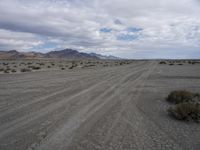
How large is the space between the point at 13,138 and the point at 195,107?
20.3 feet

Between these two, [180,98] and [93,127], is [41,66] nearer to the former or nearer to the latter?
[180,98]

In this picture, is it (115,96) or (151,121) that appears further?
(115,96)

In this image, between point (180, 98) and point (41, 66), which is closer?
point (180, 98)

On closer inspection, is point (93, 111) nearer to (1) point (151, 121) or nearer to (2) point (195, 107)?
(1) point (151, 121)

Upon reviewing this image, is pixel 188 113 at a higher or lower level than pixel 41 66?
higher

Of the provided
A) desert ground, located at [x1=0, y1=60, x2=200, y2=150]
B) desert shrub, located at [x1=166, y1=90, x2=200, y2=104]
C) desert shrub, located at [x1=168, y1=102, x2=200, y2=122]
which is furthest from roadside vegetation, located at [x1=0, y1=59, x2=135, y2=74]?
desert shrub, located at [x1=168, y1=102, x2=200, y2=122]

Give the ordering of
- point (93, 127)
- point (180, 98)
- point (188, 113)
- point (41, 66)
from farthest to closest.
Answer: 1. point (41, 66)
2. point (180, 98)
3. point (188, 113)
4. point (93, 127)

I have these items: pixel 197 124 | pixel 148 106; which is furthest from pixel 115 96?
pixel 197 124

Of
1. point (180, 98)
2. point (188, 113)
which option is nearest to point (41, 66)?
point (180, 98)

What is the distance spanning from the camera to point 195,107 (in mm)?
8289

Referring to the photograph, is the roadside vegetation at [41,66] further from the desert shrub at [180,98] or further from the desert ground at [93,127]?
the desert shrub at [180,98]

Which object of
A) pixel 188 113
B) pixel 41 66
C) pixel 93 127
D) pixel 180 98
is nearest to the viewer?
pixel 93 127

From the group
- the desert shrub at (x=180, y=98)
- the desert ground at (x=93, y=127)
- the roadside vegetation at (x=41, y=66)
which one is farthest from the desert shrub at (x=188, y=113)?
the roadside vegetation at (x=41, y=66)

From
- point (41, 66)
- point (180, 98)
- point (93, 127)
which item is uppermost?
point (180, 98)
